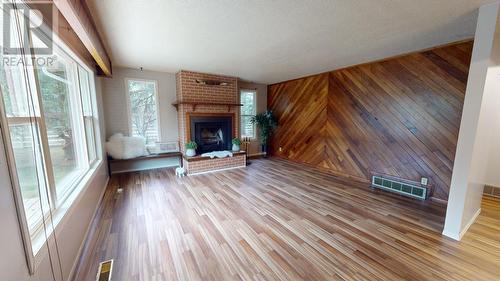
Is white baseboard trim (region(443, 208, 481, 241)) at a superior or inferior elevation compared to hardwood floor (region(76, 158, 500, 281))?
superior

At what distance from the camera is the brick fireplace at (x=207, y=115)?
4.46m

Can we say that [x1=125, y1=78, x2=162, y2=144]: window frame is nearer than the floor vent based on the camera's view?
No

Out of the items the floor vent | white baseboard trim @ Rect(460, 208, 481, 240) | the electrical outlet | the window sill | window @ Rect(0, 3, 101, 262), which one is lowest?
the floor vent

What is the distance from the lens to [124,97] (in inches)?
169

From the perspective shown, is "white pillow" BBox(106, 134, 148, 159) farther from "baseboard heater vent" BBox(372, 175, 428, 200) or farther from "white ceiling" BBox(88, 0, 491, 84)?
"baseboard heater vent" BBox(372, 175, 428, 200)

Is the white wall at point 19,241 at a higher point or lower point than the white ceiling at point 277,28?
lower

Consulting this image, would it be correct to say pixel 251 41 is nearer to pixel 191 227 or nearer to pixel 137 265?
pixel 191 227

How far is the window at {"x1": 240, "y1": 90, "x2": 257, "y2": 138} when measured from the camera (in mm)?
5988

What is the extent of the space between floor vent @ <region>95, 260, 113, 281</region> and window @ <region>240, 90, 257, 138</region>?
4713mm

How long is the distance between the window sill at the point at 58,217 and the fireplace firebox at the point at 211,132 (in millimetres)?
2416

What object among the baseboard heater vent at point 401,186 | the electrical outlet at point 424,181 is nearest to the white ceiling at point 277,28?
the electrical outlet at point 424,181

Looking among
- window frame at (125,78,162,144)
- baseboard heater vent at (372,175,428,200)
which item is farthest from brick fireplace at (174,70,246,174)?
baseboard heater vent at (372,175,428,200)

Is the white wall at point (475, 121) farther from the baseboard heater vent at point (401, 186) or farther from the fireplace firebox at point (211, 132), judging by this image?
the fireplace firebox at point (211, 132)

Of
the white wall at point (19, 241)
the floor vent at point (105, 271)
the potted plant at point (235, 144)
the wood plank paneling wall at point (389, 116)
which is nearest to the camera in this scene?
the white wall at point (19, 241)
